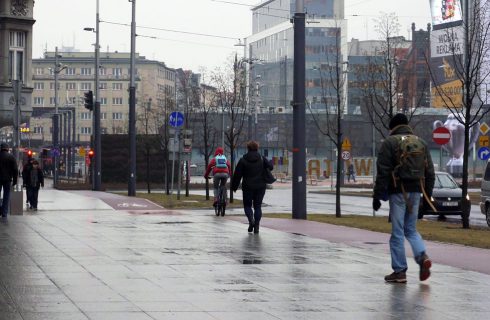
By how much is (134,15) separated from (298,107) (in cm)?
2255

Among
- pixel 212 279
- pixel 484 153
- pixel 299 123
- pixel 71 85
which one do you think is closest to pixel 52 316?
pixel 212 279

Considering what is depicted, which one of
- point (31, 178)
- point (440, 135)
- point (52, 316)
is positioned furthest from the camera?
point (440, 135)

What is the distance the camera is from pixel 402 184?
12.3 metres

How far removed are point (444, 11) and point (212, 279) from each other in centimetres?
8729

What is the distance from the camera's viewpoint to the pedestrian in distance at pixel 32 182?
2969 centimetres

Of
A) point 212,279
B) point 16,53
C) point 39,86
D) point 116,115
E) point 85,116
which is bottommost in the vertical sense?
point 212,279

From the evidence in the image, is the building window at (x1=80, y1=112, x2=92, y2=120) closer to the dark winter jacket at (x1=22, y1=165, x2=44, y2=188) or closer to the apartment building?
the apartment building

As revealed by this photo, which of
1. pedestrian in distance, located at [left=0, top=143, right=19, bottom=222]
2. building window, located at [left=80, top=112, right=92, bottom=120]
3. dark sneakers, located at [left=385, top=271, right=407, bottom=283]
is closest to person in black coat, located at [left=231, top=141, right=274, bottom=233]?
pedestrian in distance, located at [left=0, top=143, right=19, bottom=222]

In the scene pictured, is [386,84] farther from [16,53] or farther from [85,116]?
[85,116]

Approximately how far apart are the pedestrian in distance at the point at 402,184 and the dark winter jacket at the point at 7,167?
15.2 m

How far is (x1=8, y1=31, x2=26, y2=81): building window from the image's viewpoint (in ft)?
151

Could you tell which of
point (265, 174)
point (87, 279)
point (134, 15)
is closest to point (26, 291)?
point (87, 279)

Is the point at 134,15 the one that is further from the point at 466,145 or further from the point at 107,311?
the point at 107,311

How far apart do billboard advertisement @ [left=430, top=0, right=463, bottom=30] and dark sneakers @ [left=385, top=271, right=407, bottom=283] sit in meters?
82.8
